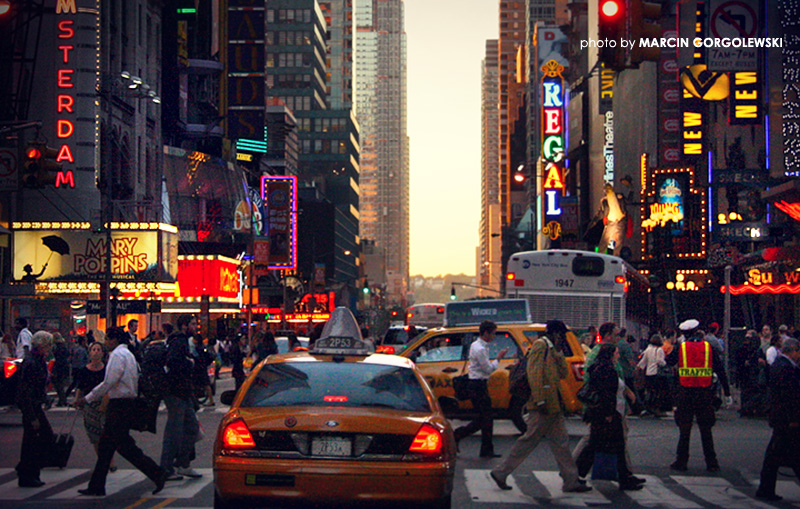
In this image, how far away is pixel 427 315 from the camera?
1751 inches

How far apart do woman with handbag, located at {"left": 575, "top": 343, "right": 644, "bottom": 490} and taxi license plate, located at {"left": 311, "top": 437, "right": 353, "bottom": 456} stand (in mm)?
4377

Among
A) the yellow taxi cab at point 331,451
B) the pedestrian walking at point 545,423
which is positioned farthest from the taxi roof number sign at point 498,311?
the yellow taxi cab at point 331,451

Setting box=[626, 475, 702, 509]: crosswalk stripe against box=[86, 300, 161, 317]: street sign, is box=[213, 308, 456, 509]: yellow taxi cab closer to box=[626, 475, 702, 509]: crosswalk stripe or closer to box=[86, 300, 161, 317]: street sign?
box=[626, 475, 702, 509]: crosswalk stripe

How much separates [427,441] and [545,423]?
368 centimetres

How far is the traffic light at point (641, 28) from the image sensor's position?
12.8m

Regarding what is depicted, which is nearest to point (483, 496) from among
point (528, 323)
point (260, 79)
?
point (528, 323)

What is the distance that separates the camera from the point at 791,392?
11594 mm

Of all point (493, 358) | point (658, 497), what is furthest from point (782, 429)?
point (493, 358)

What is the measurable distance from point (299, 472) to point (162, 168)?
171 feet

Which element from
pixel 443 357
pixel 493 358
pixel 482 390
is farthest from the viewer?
pixel 443 357

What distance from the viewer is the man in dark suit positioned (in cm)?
1150

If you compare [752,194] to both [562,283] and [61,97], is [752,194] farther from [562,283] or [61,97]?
[61,97]

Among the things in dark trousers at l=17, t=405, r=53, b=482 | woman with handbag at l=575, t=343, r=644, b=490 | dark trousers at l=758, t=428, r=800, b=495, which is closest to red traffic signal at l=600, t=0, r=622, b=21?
woman with handbag at l=575, t=343, r=644, b=490

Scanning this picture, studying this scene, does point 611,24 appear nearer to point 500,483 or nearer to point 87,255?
point 500,483
